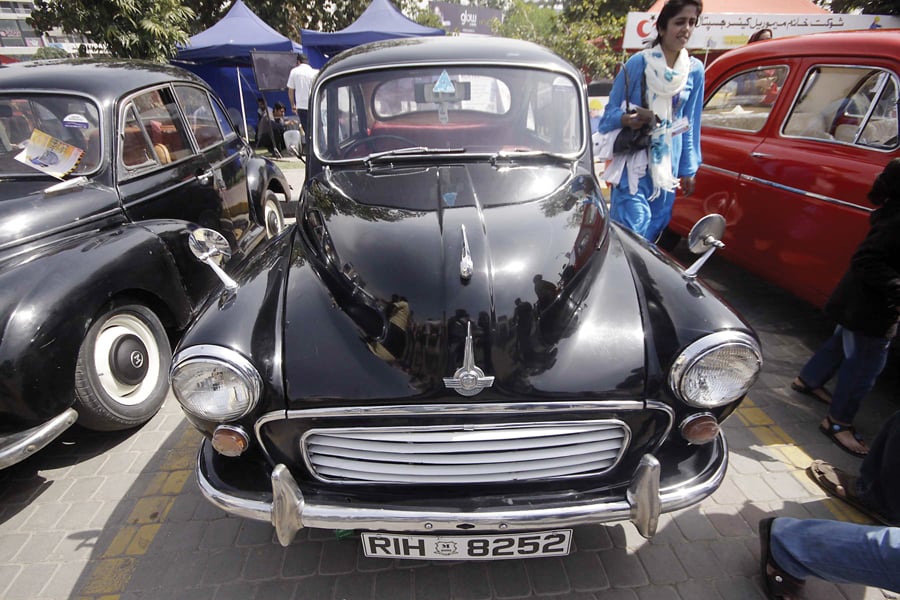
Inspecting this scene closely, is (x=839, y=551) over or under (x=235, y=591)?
over

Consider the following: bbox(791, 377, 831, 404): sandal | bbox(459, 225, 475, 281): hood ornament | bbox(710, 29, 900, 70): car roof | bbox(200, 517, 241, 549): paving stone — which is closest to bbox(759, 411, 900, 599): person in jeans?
bbox(791, 377, 831, 404): sandal

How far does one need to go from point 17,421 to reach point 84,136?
194 cm

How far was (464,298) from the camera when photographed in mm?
1704

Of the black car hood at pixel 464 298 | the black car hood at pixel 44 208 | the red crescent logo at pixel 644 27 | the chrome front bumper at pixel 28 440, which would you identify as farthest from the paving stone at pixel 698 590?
the red crescent logo at pixel 644 27

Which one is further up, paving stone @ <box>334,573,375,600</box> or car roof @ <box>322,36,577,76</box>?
car roof @ <box>322,36,577,76</box>

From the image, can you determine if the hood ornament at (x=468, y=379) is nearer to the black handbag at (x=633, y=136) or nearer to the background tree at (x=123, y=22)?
the black handbag at (x=633, y=136)

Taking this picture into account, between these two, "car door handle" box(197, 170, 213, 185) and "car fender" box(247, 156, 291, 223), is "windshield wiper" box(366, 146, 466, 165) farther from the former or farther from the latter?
"car fender" box(247, 156, 291, 223)

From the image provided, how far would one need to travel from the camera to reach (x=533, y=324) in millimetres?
1740

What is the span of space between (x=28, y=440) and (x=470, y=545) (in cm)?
204

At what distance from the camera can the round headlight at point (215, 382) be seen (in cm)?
165

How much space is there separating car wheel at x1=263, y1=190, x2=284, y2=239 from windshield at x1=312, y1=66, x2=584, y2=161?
96.2 inches

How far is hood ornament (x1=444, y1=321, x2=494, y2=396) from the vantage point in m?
1.60

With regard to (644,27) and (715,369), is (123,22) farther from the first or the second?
(715,369)

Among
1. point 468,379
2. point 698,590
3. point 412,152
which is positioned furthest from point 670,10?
point 698,590
